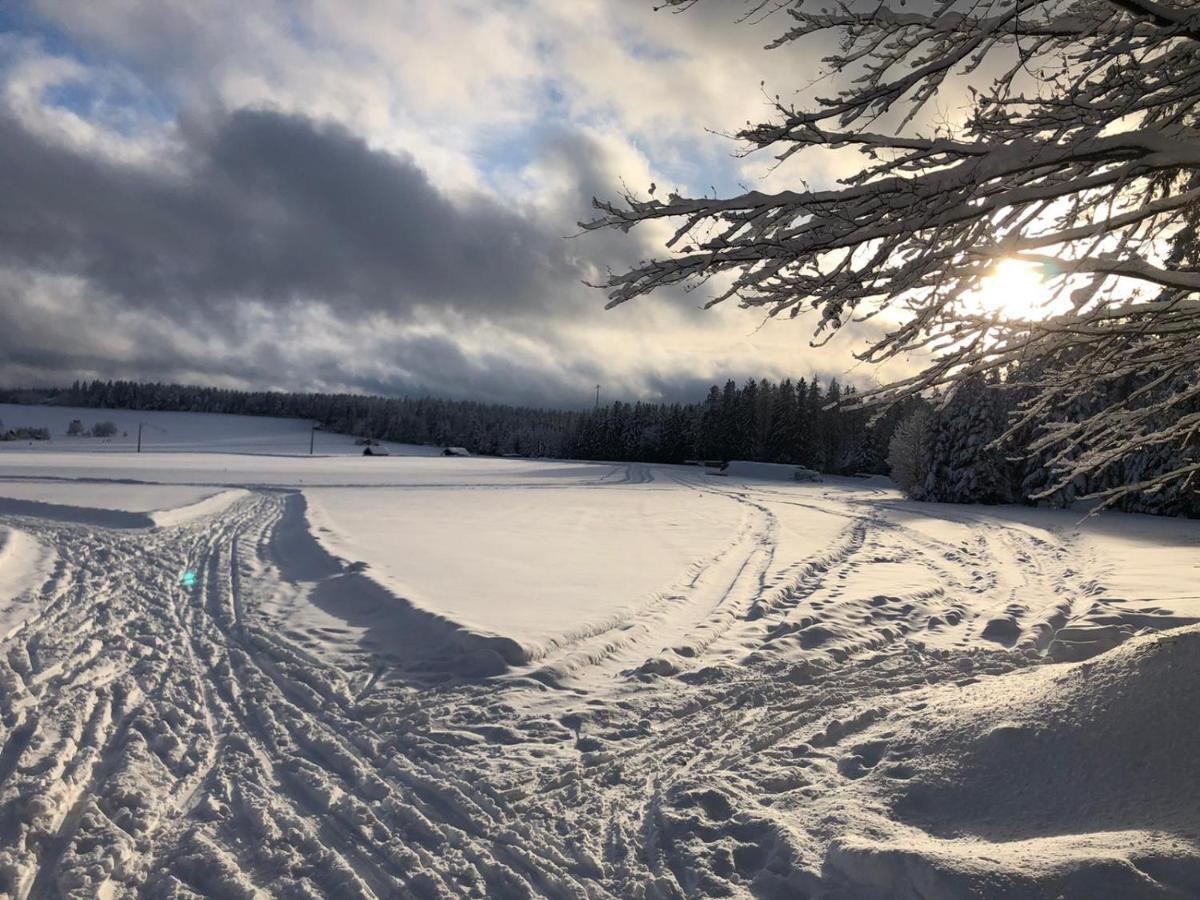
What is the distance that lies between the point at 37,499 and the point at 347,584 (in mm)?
14820

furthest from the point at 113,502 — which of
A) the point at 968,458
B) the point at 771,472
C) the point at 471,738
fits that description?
the point at 771,472

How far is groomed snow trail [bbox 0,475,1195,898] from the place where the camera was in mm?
3408

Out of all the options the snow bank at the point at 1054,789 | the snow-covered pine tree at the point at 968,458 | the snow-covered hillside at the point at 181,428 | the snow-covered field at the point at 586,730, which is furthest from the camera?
the snow-covered hillside at the point at 181,428

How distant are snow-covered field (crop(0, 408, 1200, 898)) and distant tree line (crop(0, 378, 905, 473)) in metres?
26.4

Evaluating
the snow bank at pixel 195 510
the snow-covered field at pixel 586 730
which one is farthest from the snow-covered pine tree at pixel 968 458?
the snow bank at pixel 195 510

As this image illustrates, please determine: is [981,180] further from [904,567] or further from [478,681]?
[904,567]

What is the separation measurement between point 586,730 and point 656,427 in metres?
79.5

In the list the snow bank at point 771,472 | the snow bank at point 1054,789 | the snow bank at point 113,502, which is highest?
the snow bank at point 771,472

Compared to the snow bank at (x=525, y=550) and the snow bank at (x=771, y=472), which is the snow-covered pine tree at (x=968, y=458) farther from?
the snow bank at (x=771, y=472)

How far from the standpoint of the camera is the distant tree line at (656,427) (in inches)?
2766

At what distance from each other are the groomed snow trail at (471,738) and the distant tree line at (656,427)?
27661 mm

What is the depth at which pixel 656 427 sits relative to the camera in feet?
276

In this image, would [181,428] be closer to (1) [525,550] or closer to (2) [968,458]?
(2) [968,458]

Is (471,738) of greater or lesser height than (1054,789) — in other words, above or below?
below
